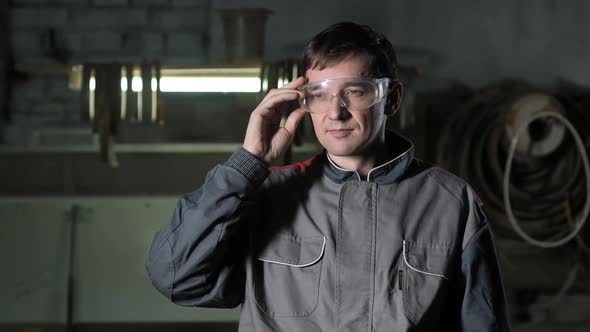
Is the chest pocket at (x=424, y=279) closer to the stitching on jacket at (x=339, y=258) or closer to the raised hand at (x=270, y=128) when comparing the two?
→ the stitching on jacket at (x=339, y=258)

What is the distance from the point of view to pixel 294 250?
4.32 ft

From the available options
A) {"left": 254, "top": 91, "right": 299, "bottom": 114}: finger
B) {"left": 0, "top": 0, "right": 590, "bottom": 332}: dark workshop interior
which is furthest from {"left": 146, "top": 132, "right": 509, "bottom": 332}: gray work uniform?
{"left": 0, "top": 0, "right": 590, "bottom": 332}: dark workshop interior

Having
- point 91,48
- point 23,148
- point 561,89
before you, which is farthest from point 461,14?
point 23,148

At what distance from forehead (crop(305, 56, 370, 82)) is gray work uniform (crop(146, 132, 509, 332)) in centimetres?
15

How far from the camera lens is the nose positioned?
132 cm

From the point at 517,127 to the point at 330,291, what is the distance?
9.18 feet

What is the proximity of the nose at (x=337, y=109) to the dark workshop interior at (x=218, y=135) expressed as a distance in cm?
231

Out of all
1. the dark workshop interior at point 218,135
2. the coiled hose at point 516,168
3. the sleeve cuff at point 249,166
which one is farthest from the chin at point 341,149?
the coiled hose at point 516,168

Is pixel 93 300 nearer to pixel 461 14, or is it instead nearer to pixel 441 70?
pixel 441 70

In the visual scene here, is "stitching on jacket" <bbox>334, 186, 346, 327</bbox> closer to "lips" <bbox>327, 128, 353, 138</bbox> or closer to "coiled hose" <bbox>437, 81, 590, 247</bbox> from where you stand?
"lips" <bbox>327, 128, 353, 138</bbox>

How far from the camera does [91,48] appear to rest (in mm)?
3961

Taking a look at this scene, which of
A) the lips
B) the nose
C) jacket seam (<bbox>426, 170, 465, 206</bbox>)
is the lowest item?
jacket seam (<bbox>426, 170, 465, 206</bbox>)

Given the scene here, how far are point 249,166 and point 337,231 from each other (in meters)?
0.17

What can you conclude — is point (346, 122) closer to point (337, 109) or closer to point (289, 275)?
point (337, 109)
